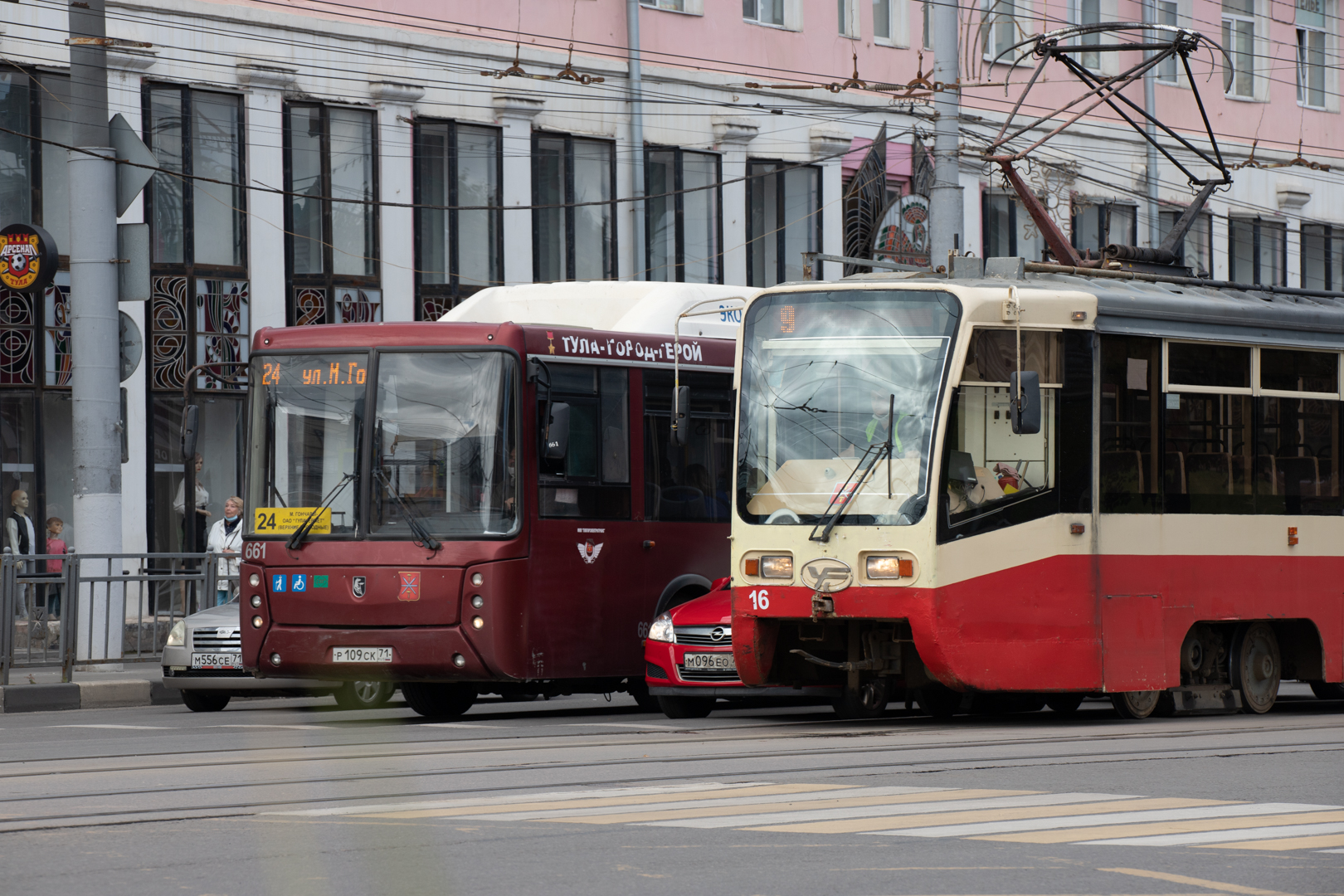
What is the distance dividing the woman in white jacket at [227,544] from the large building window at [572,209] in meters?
9.67

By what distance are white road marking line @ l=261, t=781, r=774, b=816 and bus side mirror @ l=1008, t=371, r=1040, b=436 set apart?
3.97 metres

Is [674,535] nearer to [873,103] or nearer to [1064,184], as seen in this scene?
[873,103]

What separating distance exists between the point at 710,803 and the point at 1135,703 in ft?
20.5

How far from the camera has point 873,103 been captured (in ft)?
123

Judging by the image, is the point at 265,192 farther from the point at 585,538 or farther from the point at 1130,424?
the point at 1130,424

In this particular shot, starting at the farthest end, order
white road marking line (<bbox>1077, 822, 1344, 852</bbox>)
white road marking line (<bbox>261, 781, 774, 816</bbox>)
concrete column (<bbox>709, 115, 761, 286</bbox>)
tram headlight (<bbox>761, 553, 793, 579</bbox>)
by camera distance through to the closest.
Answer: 1. concrete column (<bbox>709, 115, 761, 286</bbox>)
2. tram headlight (<bbox>761, 553, 793, 579</bbox>)
3. white road marking line (<bbox>261, 781, 774, 816</bbox>)
4. white road marking line (<bbox>1077, 822, 1344, 852</bbox>)

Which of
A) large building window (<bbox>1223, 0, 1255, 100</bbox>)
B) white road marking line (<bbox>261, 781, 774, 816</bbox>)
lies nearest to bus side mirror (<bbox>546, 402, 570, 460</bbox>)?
white road marking line (<bbox>261, 781, 774, 816</bbox>)

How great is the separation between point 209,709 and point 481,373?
16.7ft

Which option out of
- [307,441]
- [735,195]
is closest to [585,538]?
[307,441]

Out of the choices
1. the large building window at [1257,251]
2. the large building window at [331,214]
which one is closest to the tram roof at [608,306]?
the large building window at [331,214]

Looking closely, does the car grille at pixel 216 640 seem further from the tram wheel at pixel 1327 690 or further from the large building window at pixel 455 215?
the large building window at pixel 455 215

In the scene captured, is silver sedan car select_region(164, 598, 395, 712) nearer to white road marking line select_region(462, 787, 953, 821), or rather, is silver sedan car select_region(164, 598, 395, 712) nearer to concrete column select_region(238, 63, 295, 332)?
white road marking line select_region(462, 787, 953, 821)

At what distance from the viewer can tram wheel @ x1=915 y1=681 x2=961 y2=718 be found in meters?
15.8

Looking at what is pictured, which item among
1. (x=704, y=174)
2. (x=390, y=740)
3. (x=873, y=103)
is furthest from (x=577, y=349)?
(x=873, y=103)
